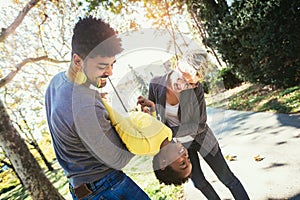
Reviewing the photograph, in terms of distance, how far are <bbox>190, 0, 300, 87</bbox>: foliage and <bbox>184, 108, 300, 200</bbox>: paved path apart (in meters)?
1.56

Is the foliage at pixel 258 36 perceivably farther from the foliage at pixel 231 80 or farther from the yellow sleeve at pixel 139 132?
the yellow sleeve at pixel 139 132

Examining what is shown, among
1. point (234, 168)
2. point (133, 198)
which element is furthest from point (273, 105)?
point (133, 198)

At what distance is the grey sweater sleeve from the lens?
3.74 feet

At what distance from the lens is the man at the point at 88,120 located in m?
1.17

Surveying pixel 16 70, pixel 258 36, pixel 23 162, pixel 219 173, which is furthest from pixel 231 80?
pixel 219 173

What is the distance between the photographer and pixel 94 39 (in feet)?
4.17

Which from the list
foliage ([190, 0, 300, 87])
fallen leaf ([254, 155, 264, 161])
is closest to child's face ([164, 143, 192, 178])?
fallen leaf ([254, 155, 264, 161])

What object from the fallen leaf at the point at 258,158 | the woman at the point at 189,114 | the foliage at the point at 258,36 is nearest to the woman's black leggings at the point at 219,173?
the woman at the point at 189,114

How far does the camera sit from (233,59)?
28.2ft

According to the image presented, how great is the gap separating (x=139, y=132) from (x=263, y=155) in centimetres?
361

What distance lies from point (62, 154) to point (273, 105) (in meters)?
6.44

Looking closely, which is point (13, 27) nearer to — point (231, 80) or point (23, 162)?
point (23, 162)

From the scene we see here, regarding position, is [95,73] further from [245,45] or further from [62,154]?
[245,45]

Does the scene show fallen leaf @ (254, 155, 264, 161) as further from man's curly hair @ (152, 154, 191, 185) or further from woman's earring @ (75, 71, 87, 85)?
woman's earring @ (75, 71, 87, 85)
